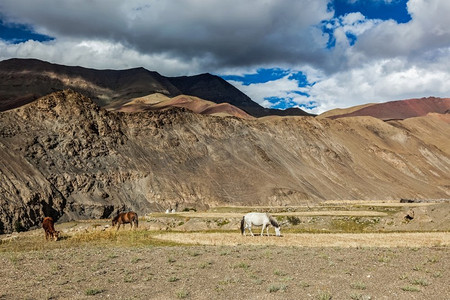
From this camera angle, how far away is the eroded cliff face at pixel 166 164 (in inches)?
2881

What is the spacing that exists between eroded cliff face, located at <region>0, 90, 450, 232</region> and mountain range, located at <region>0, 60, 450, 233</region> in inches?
9.5

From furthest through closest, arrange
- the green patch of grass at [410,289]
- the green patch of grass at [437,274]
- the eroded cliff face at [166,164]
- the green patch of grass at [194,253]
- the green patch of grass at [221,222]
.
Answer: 1. the eroded cliff face at [166,164]
2. the green patch of grass at [221,222]
3. the green patch of grass at [194,253]
4. the green patch of grass at [437,274]
5. the green patch of grass at [410,289]

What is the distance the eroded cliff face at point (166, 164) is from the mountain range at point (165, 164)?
241 millimetres

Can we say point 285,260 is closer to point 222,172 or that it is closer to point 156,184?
point 156,184

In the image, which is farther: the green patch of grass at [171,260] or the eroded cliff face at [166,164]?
the eroded cliff face at [166,164]

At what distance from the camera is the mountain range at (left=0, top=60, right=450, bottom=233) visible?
7319 centimetres

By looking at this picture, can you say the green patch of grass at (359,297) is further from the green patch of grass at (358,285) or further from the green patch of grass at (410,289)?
the green patch of grass at (410,289)

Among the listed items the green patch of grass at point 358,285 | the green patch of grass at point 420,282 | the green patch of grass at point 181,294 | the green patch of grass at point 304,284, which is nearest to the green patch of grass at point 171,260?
the green patch of grass at point 181,294

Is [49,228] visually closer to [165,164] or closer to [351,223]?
[351,223]

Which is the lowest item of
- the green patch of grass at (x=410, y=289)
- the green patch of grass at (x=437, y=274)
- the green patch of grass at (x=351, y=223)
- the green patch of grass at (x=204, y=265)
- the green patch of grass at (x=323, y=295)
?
the green patch of grass at (x=351, y=223)

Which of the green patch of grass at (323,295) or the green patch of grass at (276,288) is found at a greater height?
the green patch of grass at (323,295)

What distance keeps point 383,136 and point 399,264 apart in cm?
17506

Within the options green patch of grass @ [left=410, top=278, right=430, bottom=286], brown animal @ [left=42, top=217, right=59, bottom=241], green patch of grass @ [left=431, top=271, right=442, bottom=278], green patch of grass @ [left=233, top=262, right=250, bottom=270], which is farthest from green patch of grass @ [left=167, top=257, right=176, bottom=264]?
brown animal @ [left=42, top=217, right=59, bottom=241]

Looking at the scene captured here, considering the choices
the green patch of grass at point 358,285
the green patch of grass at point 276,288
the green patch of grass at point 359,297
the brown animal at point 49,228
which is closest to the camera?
the green patch of grass at point 359,297
